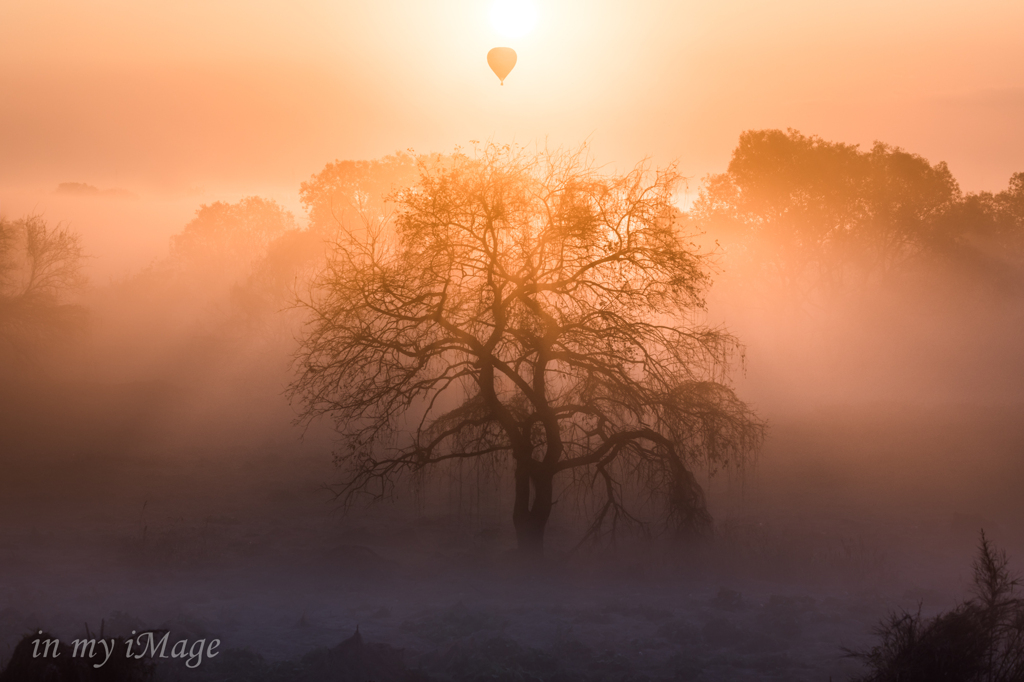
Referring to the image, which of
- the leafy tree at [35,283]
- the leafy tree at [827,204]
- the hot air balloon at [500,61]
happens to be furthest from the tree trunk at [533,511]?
the leafy tree at [827,204]

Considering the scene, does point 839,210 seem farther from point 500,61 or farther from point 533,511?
point 533,511

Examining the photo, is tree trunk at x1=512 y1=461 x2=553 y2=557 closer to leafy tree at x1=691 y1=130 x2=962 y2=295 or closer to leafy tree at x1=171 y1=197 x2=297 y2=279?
leafy tree at x1=691 y1=130 x2=962 y2=295

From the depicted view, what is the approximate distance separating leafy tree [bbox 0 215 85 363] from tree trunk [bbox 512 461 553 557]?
88.7ft

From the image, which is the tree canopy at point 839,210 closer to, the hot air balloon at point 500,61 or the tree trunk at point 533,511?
the hot air balloon at point 500,61

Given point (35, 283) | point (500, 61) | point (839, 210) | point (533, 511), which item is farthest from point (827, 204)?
point (35, 283)

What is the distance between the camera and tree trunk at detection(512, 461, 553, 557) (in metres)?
14.9

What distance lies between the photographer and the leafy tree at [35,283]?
3356cm

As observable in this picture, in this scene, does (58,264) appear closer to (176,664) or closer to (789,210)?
(176,664)

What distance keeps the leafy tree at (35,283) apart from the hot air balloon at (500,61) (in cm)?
2144

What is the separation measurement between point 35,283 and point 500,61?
23.2 m

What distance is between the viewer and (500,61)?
34031 mm

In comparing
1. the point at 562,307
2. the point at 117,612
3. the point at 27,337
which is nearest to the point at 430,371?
the point at 562,307

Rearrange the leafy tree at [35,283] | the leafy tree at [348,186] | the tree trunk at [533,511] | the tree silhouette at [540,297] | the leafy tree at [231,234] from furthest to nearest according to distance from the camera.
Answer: the leafy tree at [231,234] → the leafy tree at [348,186] → the leafy tree at [35,283] → the tree trunk at [533,511] → the tree silhouette at [540,297]

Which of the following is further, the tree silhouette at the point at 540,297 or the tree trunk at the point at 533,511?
the tree trunk at the point at 533,511
